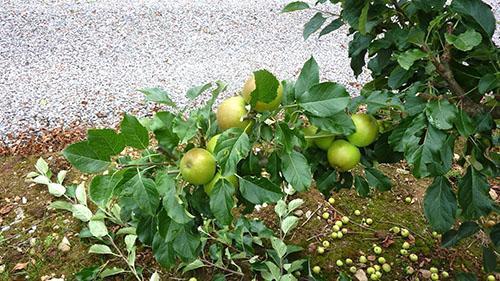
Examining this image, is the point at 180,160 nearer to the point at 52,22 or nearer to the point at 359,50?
the point at 359,50

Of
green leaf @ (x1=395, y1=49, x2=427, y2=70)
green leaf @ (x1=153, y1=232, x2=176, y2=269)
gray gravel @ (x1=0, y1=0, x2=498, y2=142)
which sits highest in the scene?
green leaf @ (x1=395, y1=49, x2=427, y2=70)

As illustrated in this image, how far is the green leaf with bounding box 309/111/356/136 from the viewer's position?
857 millimetres

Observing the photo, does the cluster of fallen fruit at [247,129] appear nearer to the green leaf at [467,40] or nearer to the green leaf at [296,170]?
the green leaf at [296,170]

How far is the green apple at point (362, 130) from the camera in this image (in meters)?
0.95

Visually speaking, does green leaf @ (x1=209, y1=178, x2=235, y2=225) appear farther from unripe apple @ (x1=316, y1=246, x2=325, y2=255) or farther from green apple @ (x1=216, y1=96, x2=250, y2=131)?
unripe apple @ (x1=316, y1=246, x2=325, y2=255)

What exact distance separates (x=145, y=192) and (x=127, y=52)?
3.21 m

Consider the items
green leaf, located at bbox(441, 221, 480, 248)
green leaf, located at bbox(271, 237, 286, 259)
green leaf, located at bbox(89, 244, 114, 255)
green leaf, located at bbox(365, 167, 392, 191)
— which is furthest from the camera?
green leaf, located at bbox(89, 244, 114, 255)

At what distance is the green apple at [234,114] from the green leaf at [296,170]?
10 cm

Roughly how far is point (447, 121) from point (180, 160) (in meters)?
0.50

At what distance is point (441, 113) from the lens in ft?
2.99

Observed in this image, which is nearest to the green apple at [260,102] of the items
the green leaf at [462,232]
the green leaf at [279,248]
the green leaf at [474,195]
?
the green leaf at [474,195]

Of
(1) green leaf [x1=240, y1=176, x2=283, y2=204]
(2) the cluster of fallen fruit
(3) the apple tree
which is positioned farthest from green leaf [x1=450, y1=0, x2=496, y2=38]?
(1) green leaf [x1=240, y1=176, x2=283, y2=204]

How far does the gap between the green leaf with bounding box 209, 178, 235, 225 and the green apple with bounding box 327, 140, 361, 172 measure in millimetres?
235

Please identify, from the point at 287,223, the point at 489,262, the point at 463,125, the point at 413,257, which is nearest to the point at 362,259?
the point at 413,257
